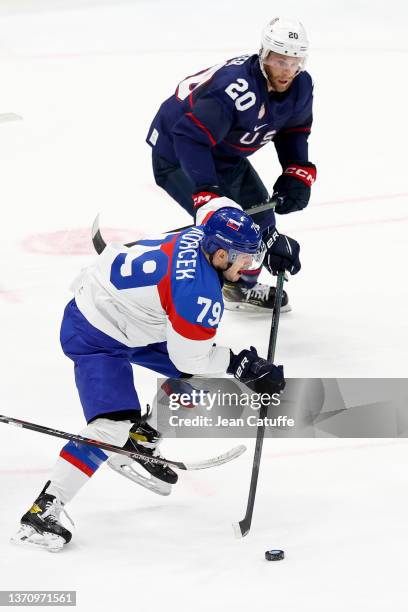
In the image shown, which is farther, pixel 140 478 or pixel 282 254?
pixel 282 254

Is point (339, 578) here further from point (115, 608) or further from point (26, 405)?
point (26, 405)

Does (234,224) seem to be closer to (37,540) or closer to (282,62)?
(37,540)

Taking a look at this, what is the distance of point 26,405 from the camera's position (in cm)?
383

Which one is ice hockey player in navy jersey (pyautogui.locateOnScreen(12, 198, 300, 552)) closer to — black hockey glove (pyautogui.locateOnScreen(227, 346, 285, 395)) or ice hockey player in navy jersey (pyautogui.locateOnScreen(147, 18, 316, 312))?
black hockey glove (pyautogui.locateOnScreen(227, 346, 285, 395))

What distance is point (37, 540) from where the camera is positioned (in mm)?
2945

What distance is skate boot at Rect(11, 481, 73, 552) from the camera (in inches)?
116

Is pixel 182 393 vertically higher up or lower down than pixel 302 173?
lower down

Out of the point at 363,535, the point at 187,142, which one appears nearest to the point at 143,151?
the point at 187,142

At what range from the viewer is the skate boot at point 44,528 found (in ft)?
9.64

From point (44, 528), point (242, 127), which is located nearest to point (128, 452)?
point (44, 528)

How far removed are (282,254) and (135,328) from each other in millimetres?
874

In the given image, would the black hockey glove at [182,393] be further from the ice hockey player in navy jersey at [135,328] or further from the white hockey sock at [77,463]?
the white hockey sock at [77,463]

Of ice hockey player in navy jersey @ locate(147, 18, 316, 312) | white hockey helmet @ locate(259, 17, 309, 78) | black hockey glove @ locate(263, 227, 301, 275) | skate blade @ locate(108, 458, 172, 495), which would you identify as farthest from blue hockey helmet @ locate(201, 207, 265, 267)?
white hockey helmet @ locate(259, 17, 309, 78)

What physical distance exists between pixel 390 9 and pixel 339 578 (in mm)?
5996
